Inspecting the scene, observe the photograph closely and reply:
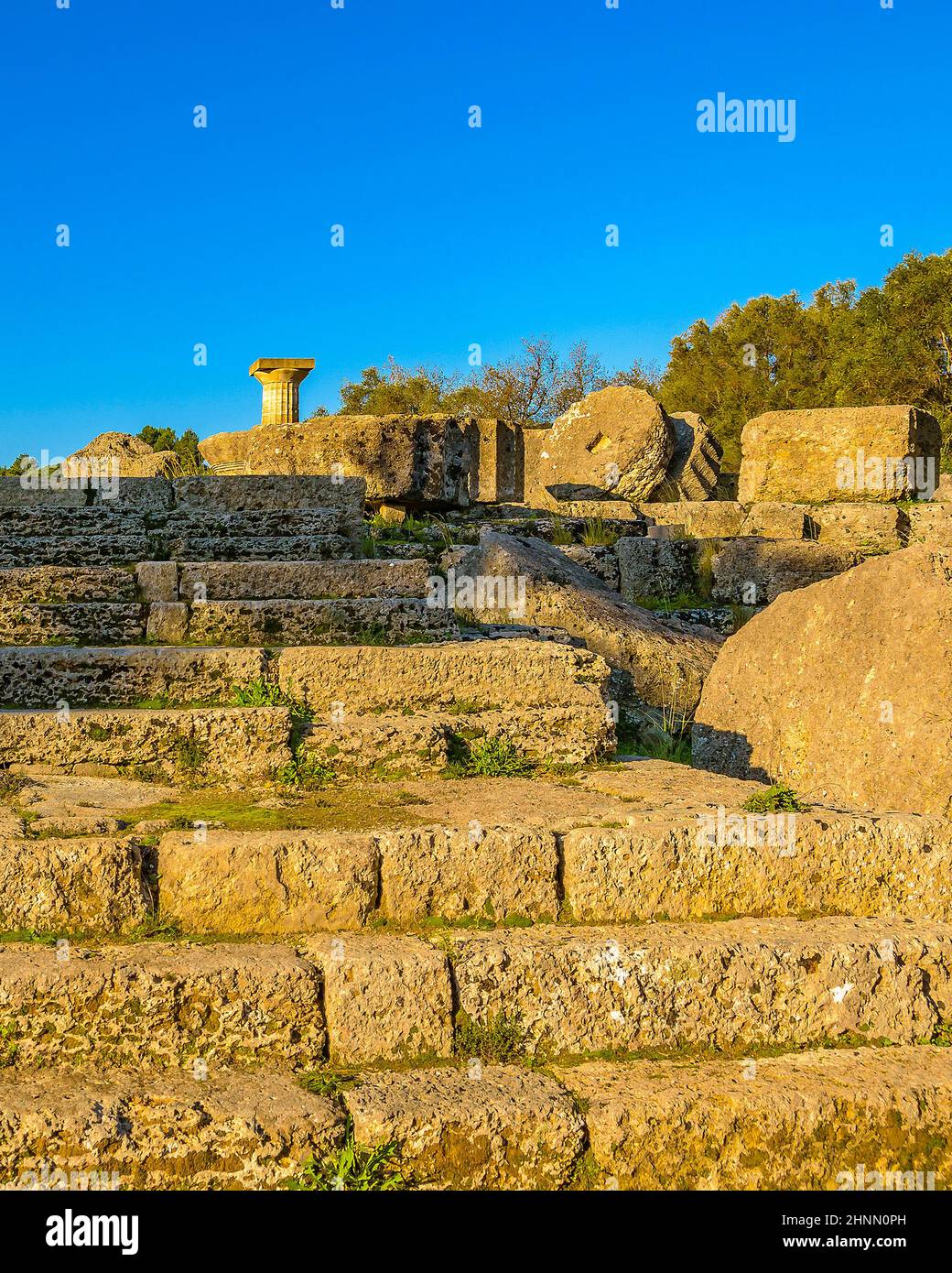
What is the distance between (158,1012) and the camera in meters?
3.08

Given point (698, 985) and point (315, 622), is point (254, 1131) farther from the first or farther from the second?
point (315, 622)

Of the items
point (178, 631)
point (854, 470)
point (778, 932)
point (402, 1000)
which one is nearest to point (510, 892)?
point (402, 1000)

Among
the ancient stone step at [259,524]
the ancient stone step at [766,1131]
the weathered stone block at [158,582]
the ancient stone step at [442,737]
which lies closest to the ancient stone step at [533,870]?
the ancient stone step at [766,1131]

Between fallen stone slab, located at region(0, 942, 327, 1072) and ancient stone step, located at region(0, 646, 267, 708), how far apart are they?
85.9 inches

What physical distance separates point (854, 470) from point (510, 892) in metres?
7.64

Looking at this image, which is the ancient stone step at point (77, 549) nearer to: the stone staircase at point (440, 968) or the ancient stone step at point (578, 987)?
the stone staircase at point (440, 968)

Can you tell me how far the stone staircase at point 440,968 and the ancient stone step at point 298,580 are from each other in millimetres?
1927

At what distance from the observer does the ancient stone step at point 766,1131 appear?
9.50ft

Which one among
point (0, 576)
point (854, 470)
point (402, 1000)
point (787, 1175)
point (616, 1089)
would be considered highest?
point (854, 470)

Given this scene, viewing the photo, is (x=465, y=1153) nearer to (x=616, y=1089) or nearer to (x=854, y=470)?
(x=616, y=1089)

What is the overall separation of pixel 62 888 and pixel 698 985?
1.93m

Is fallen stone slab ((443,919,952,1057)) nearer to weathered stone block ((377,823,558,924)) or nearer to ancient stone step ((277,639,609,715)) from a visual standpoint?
weathered stone block ((377,823,558,924))

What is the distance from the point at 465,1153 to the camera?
282 centimetres

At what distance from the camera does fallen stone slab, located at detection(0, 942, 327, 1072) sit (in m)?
3.05
